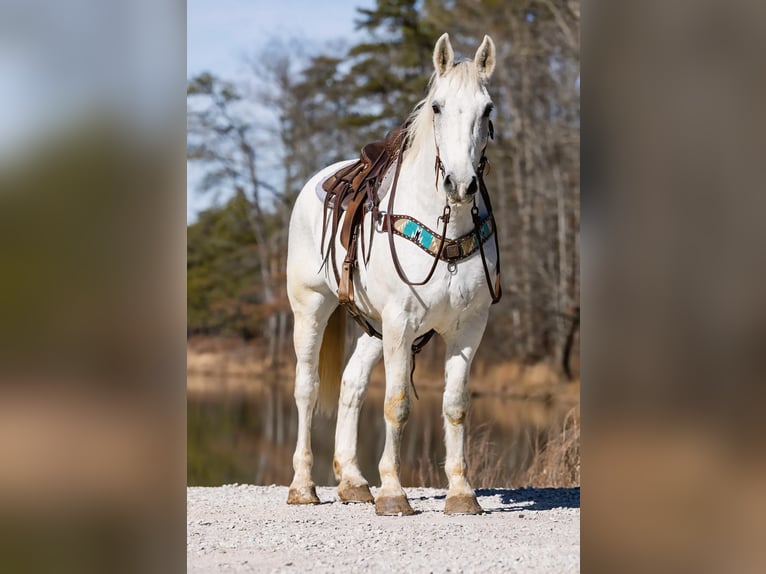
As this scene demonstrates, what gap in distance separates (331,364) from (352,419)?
539mm

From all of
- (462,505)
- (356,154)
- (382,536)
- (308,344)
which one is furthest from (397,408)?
(356,154)

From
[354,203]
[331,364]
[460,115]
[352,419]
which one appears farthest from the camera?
[331,364]

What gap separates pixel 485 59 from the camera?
5668mm

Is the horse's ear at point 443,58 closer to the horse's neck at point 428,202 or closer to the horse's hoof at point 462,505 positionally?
the horse's neck at point 428,202

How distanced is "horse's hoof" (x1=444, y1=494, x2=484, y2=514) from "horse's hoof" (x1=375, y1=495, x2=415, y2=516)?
24cm

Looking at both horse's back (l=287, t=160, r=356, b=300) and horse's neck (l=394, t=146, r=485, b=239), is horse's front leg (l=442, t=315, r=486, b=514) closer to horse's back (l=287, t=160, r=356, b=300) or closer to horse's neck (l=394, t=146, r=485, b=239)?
horse's neck (l=394, t=146, r=485, b=239)

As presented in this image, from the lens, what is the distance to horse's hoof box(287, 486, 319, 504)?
6785mm

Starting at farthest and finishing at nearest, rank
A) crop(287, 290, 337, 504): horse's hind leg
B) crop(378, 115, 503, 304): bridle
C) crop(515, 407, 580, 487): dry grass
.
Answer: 1. crop(515, 407, 580, 487): dry grass
2. crop(287, 290, 337, 504): horse's hind leg
3. crop(378, 115, 503, 304): bridle

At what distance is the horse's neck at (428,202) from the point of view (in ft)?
19.3

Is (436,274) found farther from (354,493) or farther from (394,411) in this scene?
(354,493)

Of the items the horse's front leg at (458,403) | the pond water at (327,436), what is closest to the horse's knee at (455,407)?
the horse's front leg at (458,403)

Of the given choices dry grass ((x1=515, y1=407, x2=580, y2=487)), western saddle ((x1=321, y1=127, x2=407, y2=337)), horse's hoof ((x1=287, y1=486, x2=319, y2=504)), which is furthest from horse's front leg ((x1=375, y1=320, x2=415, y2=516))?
dry grass ((x1=515, y1=407, x2=580, y2=487))
